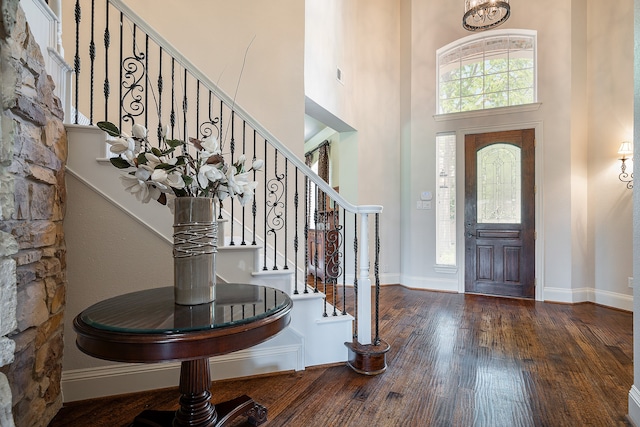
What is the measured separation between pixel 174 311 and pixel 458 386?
1.83 m

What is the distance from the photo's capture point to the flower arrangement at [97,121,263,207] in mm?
1203

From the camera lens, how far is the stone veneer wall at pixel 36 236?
4.38 feet

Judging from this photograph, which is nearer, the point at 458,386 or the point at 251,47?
the point at 458,386

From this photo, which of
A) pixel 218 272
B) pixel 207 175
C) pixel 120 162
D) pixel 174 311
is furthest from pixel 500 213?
pixel 120 162

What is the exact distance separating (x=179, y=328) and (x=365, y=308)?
1566mm

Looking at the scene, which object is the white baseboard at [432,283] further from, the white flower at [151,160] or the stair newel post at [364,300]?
the white flower at [151,160]

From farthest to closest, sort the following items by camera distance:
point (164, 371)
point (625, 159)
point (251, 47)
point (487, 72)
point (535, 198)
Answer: point (487, 72), point (535, 198), point (625, 159), point (251, 47), point (164, 371)

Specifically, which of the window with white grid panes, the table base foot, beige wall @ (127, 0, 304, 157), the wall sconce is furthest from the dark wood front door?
the table base foot

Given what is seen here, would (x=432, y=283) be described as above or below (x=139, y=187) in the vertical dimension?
below

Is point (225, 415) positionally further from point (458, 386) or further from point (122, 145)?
point (458, 386)

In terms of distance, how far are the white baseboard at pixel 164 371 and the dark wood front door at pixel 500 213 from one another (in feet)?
11.2

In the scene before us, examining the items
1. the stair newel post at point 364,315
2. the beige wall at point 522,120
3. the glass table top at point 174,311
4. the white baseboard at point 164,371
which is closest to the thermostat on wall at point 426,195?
the beige wall at point 522,120

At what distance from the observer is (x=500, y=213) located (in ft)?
15.1

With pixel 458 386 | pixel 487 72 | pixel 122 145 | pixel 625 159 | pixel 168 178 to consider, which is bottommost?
pixel 458 386
